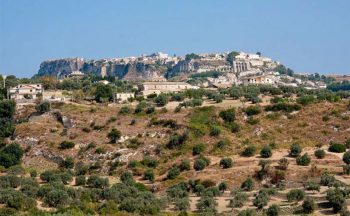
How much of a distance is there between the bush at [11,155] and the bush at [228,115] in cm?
2053

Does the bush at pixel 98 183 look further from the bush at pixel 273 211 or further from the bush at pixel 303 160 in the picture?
the bush at pixel 303 160

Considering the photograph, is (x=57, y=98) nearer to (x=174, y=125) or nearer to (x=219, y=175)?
(x=174, y=125)

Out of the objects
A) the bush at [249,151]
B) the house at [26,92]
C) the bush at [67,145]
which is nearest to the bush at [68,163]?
the bush at [67,145]

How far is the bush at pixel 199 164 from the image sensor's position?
184ft

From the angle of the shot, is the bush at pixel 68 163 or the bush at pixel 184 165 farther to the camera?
the bush at pixel 68 163

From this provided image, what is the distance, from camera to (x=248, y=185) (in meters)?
49.9

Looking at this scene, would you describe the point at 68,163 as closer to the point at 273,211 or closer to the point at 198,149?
the point at 198,149

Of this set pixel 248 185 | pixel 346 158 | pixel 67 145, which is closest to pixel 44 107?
pixel 67 145

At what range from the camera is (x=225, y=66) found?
604ft

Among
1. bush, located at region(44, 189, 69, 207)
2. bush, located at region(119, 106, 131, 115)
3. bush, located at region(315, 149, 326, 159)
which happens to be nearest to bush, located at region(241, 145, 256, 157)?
bush, located at region(315, 149, 326, 159)

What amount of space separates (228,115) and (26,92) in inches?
1315

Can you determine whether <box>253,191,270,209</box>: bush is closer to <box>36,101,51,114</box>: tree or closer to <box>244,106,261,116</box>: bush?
<box>244,106,261,116</box>: bush

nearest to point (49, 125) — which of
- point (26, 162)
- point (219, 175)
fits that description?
point (26, 162)

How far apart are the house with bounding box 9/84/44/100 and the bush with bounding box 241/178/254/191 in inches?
1684
